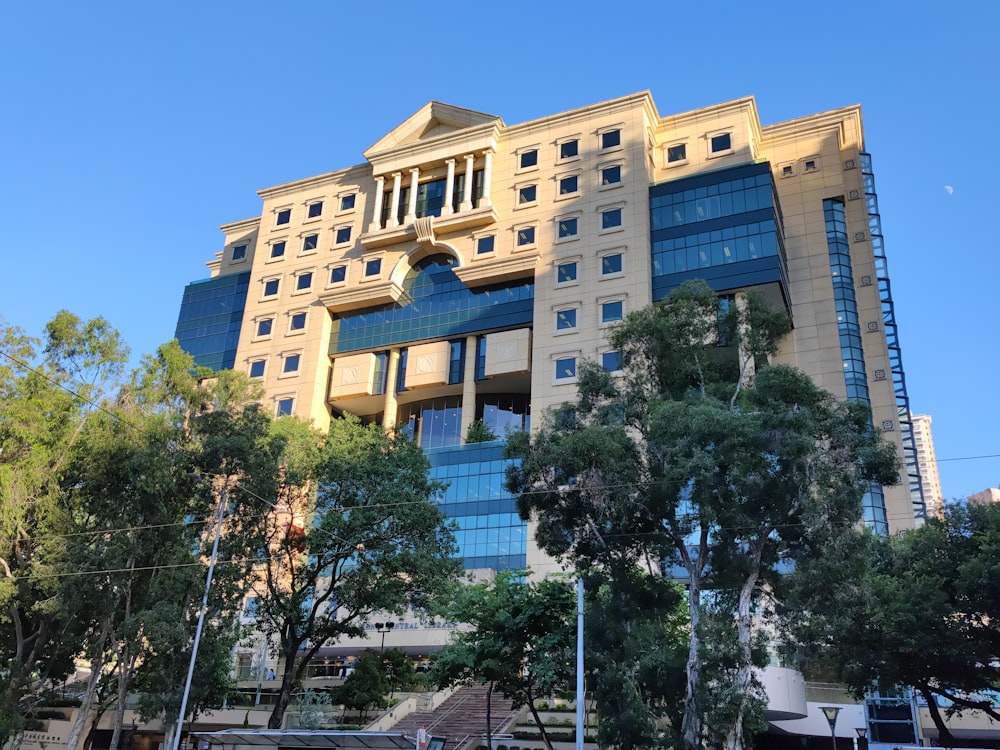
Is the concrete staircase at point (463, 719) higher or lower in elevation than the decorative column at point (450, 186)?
lower

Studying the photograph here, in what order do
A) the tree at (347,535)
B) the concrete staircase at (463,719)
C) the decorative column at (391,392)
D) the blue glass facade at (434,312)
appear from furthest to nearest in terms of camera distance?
the decorative column at (391,392) < the blue glass facade at (434,312) < the concrete staircase at (463,719) < the tree at (347,535)

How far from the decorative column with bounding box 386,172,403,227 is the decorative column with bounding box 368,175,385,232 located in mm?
825

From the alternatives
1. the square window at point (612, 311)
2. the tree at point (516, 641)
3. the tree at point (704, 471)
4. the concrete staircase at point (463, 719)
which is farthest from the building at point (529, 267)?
the tree at point (704, 471)

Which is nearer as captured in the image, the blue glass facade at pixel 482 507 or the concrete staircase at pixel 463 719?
the concrete staircase at pixel 463 719

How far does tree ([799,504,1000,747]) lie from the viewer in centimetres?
2481

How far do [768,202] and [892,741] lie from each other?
33.8 m

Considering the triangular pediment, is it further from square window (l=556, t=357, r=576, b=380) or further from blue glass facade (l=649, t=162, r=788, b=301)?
square window (l=556, t=357, r=576, b=380)

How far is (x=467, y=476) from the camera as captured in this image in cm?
5759

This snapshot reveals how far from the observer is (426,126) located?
72.0m

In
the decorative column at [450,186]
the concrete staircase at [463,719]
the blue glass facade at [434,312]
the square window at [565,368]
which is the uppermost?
the decorative column at [450,186]

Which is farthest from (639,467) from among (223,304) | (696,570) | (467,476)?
(223,304)

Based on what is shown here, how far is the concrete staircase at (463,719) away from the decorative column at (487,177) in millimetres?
37820

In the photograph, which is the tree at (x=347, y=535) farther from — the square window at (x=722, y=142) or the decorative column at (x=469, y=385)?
the square window at (x=722, y=142)

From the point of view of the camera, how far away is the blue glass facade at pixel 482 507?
5366 cm
